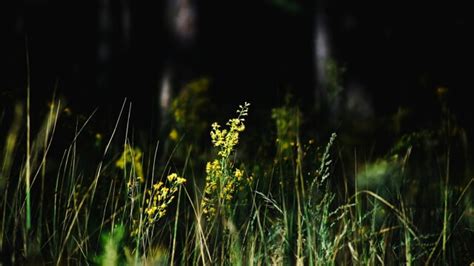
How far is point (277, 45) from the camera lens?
19344 mm

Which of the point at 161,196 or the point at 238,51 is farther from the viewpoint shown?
the point at 238,51

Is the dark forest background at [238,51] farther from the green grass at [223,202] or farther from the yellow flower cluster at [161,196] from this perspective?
the yellow flower cluster at [161,196]

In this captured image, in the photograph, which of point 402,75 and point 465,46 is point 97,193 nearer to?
point 402,75

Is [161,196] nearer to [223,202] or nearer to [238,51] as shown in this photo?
[223,202]

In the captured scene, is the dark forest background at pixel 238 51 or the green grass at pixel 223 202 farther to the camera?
the dark forest background at pixel 238 51

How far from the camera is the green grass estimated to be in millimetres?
2289

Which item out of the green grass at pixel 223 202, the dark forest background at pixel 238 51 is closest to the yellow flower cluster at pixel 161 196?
the green grass at pixel 223 202

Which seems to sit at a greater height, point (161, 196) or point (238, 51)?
point (238, 51)

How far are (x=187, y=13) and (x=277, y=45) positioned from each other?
36.0 ft

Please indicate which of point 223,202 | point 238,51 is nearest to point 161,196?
point 223,202

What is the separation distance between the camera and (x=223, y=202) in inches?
90.0

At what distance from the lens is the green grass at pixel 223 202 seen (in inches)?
90.1

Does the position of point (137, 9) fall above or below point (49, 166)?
above

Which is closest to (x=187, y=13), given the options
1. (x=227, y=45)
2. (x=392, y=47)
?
(x=392, y=47)
